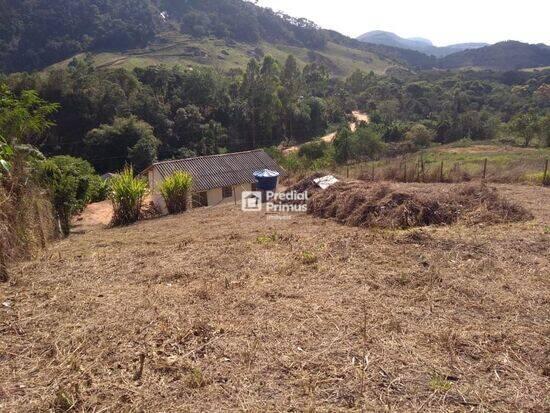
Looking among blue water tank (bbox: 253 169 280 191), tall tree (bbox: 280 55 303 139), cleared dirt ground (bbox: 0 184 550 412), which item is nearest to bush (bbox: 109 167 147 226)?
blue water tank (bbox: 253 169 280 191)

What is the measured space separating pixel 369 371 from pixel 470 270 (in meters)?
2.37

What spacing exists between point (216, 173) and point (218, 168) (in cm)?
35

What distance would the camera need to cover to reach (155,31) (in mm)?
75750

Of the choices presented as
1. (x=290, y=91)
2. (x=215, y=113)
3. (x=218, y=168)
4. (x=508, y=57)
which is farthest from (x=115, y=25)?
(x=508, y=57)

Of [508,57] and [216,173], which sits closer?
[216,173]

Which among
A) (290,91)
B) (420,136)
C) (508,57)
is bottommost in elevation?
(420,136)

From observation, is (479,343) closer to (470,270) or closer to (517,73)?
(470,270)

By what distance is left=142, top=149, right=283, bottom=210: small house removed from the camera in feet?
61.3

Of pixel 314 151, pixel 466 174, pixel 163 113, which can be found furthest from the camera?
pixel 163 113

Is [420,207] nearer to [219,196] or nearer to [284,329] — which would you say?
[284,329]

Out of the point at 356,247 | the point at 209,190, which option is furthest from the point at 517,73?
the point at 356,247

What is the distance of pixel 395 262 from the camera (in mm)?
4715

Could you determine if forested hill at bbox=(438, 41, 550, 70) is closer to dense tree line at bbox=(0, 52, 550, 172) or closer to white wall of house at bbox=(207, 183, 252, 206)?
dense tree line at bbox=(0, 52, 550, 172)

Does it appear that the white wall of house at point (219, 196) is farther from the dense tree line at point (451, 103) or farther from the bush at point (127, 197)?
the dense tree line at point (451, 103)
